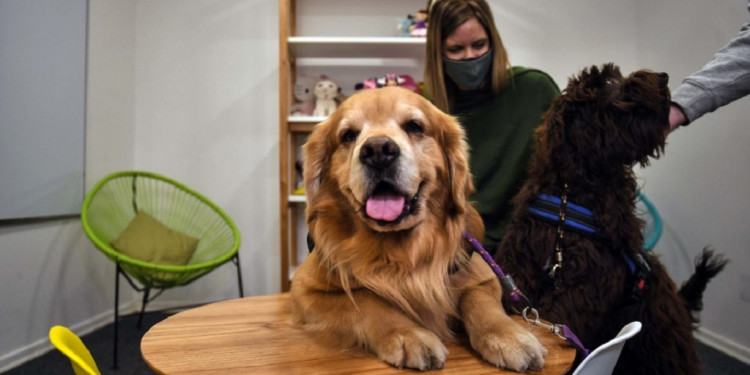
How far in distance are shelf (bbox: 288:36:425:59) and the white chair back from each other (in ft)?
10.1

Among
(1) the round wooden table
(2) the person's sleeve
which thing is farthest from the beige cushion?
(2) the person's sleeve

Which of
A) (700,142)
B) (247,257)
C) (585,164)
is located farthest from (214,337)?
(700,142)

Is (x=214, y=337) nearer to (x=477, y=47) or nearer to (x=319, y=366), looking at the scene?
(x=319, y=366)

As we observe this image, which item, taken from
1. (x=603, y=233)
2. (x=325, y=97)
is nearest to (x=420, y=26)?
(x=325, y=97)

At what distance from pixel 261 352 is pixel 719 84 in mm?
1724

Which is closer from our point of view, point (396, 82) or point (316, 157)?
point (316, 157)

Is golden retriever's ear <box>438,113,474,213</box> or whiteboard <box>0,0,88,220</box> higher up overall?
whiteboard <box>0,0,88,220</box>

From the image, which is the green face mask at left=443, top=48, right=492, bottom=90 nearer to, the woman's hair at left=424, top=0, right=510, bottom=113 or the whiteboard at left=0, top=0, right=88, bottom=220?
the woman's hair at left=424, top=0, right=510, bottom=113

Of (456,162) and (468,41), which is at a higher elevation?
(468,41)

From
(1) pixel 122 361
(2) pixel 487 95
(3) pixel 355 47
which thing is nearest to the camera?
(2) pixel 487 95

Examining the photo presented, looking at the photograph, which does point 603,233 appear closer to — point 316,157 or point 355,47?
point 316,157

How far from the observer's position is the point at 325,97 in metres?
3.62

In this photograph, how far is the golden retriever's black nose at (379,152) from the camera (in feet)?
3.73

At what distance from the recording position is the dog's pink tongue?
1.17 m
